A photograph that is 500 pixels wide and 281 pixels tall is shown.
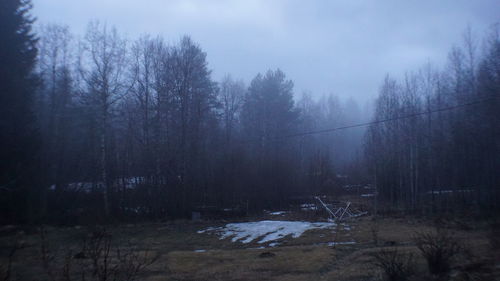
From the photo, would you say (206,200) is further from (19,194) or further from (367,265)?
(367,265)

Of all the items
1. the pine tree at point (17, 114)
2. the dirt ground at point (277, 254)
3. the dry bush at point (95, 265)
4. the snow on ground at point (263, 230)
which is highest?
the pine tree at point (17, 114)

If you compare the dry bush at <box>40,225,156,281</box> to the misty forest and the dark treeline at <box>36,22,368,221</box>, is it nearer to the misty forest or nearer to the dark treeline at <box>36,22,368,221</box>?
the misty forest

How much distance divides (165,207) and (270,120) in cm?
1817

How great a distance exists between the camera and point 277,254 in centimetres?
1122

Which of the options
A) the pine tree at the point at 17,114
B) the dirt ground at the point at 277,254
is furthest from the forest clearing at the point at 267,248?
the pine tree at the point at 17,114

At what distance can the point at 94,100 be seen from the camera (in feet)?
78.9

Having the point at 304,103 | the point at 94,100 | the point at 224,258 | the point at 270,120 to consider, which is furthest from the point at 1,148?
the point at 304,103

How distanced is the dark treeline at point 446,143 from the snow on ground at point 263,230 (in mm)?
8970

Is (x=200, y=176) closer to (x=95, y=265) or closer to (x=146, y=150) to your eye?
(x=146, y=150)

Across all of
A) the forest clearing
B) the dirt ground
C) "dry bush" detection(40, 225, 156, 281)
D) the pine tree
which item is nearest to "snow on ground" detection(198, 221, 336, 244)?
the forest clearing

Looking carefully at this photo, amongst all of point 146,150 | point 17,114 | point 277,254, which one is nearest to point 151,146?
point 146,150

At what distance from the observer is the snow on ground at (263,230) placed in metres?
15.6

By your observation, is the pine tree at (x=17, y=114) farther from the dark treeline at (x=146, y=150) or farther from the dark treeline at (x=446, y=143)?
the dark treeline at (x=446, y=143)

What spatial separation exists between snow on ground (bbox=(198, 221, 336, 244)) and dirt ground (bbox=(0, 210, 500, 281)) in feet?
2.08
